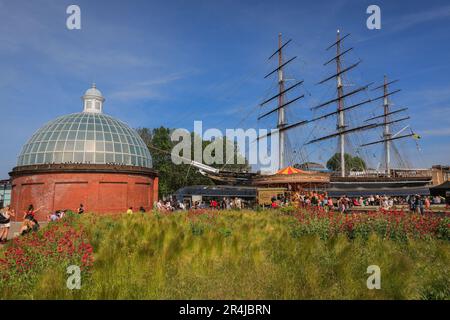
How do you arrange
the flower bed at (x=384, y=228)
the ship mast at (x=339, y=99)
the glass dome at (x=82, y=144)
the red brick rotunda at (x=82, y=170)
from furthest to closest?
the ship mast at (x=339, y=99) < the glass dome at (x=82, y=144) < the red brick rotunda at (x=82, y=170) < the flower bed at (x=384, y=228)

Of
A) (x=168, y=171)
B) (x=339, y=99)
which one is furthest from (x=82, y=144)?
(x=339, y=99)

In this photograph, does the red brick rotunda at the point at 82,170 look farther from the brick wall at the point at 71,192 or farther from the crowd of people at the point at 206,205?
the crowd of people at the point at 206,205

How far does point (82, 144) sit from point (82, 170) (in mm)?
2849

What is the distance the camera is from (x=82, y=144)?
28.2 m

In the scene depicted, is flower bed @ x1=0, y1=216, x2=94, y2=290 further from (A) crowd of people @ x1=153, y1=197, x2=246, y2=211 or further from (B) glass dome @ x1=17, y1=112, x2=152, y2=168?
(B) glass dome @ x1=17, y1=112, x2=152, y2=168

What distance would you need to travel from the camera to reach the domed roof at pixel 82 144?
27.9 m

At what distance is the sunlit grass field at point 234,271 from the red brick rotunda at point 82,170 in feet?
61.0

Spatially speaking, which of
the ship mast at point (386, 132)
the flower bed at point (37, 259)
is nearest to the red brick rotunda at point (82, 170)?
the flower bed at point (37, 259)

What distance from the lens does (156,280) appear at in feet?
21.2

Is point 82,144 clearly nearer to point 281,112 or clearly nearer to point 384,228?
point 384,228

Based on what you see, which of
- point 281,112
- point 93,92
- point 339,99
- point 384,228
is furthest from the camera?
point 339,99

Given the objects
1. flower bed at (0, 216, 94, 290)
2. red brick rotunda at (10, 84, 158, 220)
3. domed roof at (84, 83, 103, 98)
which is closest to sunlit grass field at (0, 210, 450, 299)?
flower bed at (0, 216, 94, 290)
